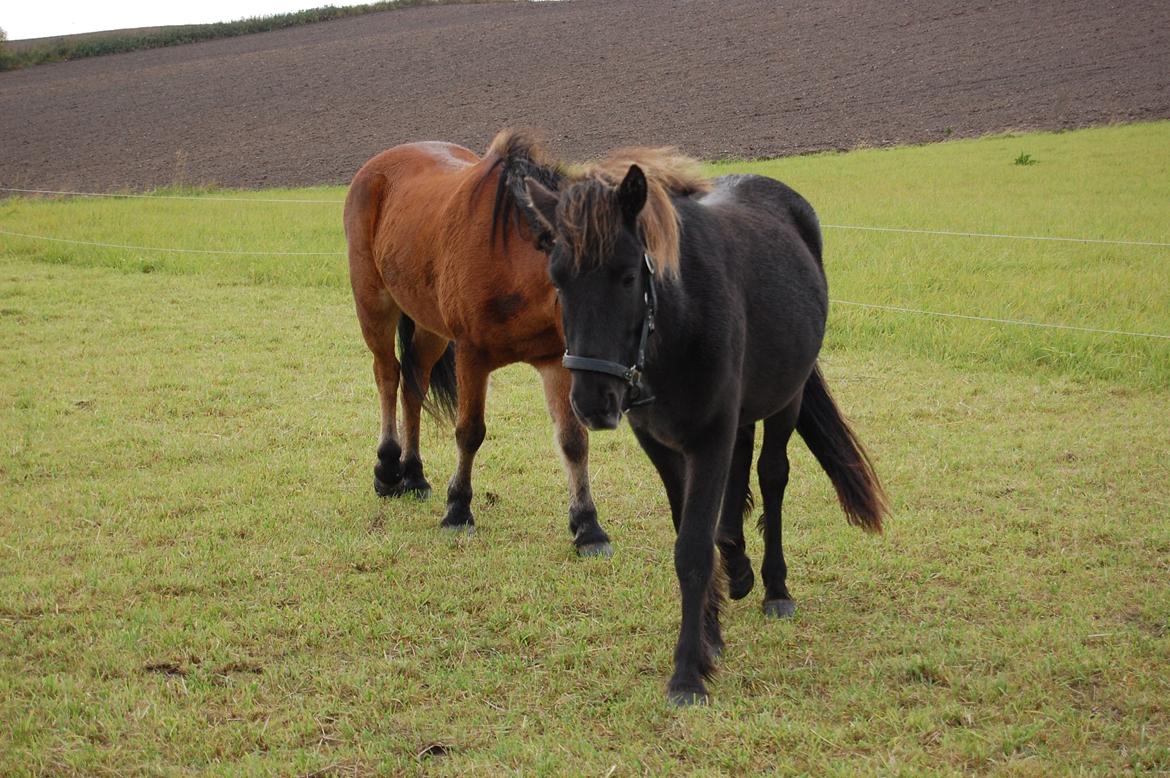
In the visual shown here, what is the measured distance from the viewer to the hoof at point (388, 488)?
19.0 ft

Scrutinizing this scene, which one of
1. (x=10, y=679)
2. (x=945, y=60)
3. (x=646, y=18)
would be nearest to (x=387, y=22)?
(x=646, y=18)

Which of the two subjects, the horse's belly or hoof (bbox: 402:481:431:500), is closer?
the horse's belly

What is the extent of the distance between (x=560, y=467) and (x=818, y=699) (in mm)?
3051

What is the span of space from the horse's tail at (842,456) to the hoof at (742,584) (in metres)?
0.59

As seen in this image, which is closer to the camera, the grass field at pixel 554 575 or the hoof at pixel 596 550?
the grass field at pixel 554 575

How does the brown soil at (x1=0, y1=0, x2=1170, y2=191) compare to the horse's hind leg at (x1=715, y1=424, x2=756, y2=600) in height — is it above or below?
above

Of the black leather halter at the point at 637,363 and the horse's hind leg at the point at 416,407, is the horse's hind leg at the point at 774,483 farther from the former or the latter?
the horse's hind leg at the point at 416,407

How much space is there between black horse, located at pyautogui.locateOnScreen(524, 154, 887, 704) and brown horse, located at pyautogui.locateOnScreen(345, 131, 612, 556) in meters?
0.75

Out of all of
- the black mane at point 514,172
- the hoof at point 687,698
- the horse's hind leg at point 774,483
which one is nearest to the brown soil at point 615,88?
the black mane at point 514,172

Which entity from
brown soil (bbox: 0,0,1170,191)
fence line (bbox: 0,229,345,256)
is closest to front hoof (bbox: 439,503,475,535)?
fence line (bbox: 0,229,345,256)

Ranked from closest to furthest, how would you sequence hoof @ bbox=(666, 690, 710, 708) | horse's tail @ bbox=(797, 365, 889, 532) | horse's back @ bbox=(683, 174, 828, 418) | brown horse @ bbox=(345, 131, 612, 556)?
hoof @ bbox=(666, 690, 710, 708)
horse's back @ bbox=(683, 174, 828, 418)
horse's tail @ bbox=(797, 365, 889, 532)
brown horse @ bbox=(345, 131, 612, 556)

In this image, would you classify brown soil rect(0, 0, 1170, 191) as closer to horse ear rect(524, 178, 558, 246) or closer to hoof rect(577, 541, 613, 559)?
hoof rect(577, 541, 613, 559)

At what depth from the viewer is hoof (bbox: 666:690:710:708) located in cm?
329

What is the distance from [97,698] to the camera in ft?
11.2
